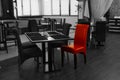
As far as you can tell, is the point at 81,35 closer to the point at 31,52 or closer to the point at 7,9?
the point at 31,52

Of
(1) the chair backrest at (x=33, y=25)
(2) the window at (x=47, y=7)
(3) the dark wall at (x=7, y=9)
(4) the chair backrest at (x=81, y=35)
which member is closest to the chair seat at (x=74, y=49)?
(4) the chair backrest at (x=81, y=35)

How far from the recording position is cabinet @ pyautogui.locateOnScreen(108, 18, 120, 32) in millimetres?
9791

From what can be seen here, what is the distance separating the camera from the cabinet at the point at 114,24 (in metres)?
9.79

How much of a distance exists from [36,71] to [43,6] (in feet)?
33.0

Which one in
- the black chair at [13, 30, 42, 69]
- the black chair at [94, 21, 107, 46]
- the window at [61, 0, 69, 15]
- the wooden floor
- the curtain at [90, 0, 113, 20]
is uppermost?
the window at [61, 0, 69, 15]

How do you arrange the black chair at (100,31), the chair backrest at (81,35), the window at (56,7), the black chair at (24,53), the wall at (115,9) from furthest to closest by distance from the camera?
the window at (56,7)
the wall at (115,9)
the black chair at (100,31)
the chair backrest at (81,35)
the black chair at (24,53)

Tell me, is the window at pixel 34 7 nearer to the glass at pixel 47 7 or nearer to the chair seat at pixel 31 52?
the glass at pixel 47 7

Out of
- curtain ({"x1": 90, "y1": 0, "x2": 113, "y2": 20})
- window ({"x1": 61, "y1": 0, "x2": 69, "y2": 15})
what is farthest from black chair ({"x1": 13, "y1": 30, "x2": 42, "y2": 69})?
window ({"x1": 61, "y1": 0, "x2": 69, "y2": 15})

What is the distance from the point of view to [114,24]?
9945 millimetres

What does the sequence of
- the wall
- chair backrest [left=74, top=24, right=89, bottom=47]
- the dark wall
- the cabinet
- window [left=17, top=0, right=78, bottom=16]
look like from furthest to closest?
window [left=17, top=0, right=78, bottom=16] < the wall < the cabinet < the dark wall < chair backrest [left=74, top=24, right=89, bottom=47]

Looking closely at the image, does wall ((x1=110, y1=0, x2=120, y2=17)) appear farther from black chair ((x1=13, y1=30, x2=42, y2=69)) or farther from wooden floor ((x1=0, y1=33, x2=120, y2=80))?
black chair ((x1=13, y1=30, x2=42, y2=69))

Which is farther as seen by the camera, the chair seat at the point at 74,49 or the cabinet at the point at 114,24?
the cabinet at the point at 114,24

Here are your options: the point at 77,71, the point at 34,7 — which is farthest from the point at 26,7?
the point at 77,71

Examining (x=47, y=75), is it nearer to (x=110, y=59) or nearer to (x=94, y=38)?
(x=110, y=59)
